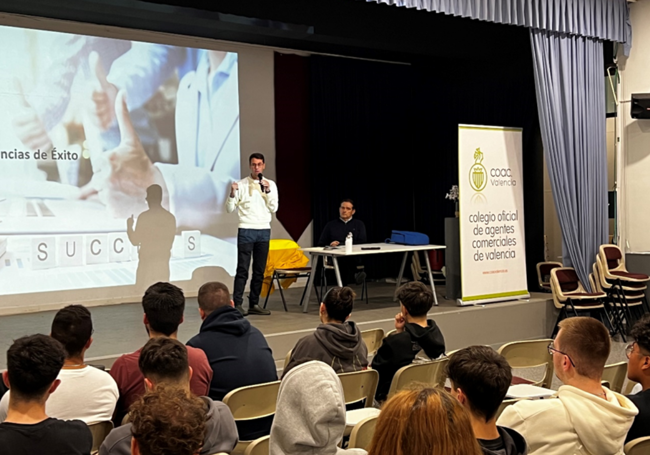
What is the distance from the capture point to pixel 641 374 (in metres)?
2.66

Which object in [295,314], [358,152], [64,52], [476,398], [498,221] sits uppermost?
[64,52]

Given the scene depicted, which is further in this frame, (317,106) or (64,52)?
(317,106)

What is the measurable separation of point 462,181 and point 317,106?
11.5ft

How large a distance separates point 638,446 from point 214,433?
1.35m

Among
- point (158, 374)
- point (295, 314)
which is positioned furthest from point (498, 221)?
point (158, 374)

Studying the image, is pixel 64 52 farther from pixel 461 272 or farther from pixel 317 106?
pixel 461 272

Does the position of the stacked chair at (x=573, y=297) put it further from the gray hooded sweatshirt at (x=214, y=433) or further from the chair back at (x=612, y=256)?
the gray hooded sweatshirt at (x=214, y=433)

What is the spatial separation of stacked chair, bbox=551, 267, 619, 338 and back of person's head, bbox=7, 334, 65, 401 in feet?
19.3

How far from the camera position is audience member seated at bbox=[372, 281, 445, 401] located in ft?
11.8

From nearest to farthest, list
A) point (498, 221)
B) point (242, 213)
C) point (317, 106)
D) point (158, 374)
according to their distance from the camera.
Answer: point (158, 374) < point (242, 213) < point (498, 221) < point (317, 106)

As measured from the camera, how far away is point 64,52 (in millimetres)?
7566

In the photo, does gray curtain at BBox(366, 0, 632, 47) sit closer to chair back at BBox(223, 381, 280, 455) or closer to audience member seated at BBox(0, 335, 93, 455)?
chair back at BBox(223, 381, 280, 455)

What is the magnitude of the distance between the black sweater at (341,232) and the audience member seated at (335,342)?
14.6 ft

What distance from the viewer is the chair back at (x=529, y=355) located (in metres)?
3.70
